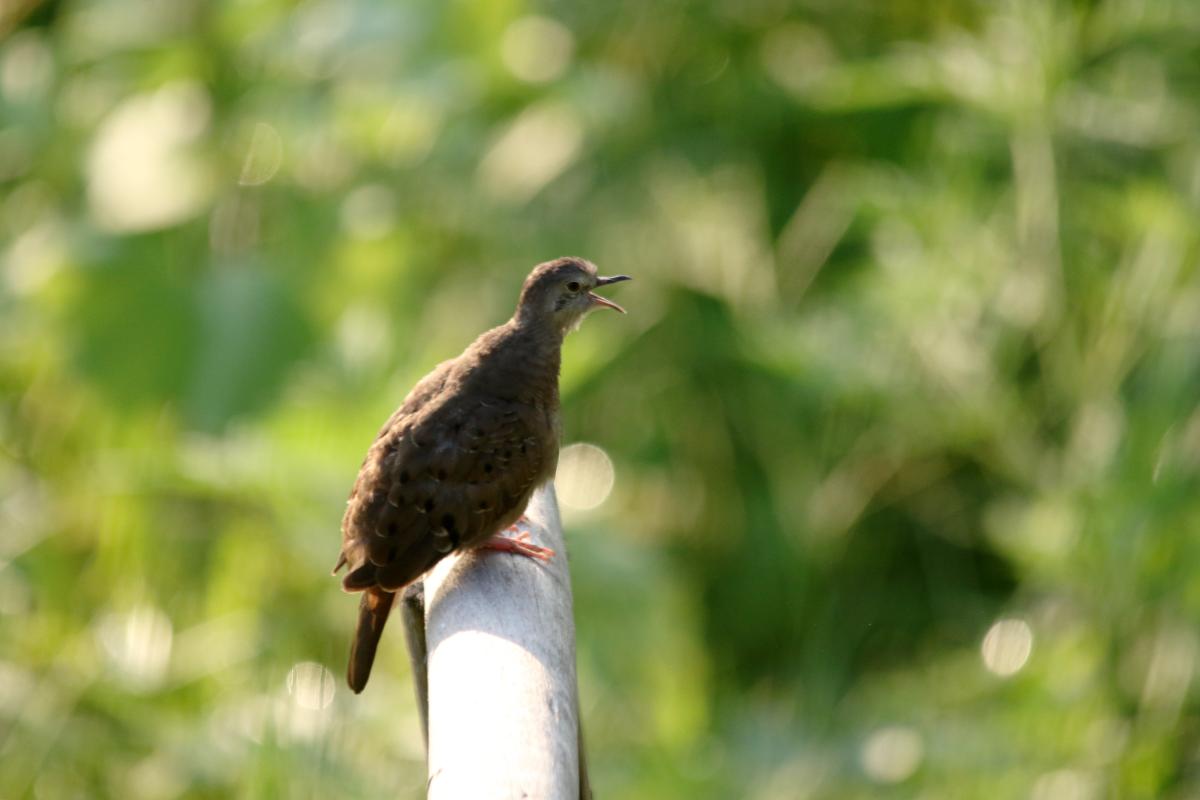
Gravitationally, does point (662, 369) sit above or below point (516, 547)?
above

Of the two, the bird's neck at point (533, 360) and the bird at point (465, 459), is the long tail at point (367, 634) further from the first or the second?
the bird's neck at point (533, 360)

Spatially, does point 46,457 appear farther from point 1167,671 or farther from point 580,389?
point 1167,671

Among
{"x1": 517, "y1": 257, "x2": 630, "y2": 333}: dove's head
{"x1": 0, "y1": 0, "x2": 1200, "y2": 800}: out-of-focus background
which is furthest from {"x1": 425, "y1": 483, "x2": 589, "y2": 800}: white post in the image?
{"x1": 0, "y1": 0, "x2": 1200, "y2": 800}: out-of-focus background

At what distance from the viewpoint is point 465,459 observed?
3.03 m

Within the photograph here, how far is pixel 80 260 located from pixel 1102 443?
11.0 ft

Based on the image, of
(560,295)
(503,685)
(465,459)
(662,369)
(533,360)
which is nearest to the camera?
(503,685)

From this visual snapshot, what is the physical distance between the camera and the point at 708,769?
473 cm

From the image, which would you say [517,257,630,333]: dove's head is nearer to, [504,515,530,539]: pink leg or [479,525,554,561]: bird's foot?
[504,515,530,539]: pink leg

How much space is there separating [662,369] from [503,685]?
462 centimetres

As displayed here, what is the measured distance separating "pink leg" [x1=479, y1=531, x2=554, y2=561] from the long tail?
0.19 meters

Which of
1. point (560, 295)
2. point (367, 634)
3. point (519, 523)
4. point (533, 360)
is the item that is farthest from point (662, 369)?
point (367, 634)

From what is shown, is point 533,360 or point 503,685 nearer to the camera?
point 503,685

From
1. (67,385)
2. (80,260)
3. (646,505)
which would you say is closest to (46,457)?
(67,385)

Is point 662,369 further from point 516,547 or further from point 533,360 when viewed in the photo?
point 516,547
